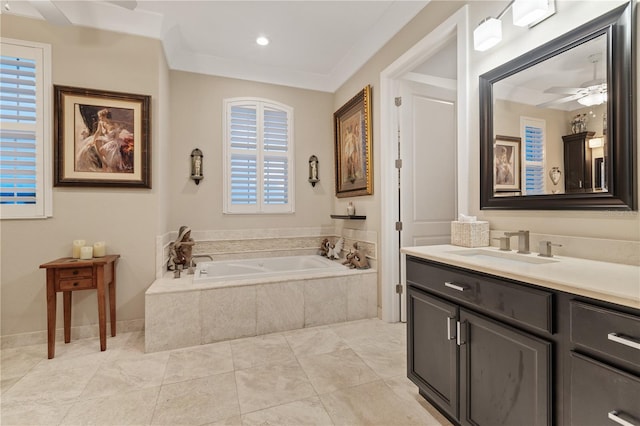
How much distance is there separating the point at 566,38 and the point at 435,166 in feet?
5.93

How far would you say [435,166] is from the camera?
324 cm

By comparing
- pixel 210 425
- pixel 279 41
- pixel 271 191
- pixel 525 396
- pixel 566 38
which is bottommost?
pixel 210 425

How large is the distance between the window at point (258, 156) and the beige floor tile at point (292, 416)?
262 cm

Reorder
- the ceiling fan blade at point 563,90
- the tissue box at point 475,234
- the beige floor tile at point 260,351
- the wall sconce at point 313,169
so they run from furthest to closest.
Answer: the wall sconce at point 313,169, the beige floor tile at point 260,351, the tissue box at point 475,234, the ceiling fan blade at point 563,90

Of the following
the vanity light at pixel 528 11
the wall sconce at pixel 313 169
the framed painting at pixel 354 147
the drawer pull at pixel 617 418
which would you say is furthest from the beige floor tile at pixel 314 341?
the vanity light at pixel 528 11

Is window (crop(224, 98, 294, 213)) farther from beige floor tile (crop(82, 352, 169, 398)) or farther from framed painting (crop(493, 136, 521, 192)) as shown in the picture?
framed painting (crop(493, 136, 521, 192))

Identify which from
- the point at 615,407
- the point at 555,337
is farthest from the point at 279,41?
the point at 615,407

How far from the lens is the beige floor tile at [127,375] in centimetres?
197

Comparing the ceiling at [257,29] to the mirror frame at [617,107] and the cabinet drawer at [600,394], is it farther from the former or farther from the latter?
the cabinet drawer at [600,394]

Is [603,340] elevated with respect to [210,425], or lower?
elevated

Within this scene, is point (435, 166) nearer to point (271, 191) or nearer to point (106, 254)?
point (271, 191)

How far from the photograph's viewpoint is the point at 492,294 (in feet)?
4.21

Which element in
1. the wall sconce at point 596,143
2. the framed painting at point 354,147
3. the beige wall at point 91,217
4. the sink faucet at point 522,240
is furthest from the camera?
the framed painting at point 354,147

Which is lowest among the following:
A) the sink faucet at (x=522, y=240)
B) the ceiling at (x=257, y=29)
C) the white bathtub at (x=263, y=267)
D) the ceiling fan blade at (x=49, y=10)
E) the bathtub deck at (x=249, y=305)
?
the bathtub deck at (x=249, y=305)
